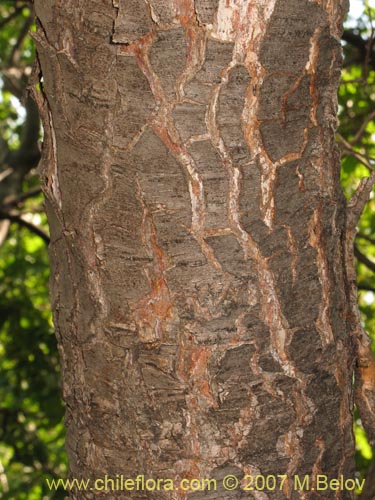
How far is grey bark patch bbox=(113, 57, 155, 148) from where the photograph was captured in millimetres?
1008

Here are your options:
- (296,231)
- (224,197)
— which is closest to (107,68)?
(224,197)

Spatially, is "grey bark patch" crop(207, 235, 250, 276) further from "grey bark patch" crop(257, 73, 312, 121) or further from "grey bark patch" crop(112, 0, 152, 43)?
"grey bark patch" crop(112, 0, 152, 43)

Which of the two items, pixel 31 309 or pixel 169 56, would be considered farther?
pixel 31 309

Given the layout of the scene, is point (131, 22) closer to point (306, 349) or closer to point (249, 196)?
point (249, 196)

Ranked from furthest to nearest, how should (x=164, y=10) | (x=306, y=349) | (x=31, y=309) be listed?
1. (x=31, y=309)
2. (x=306, y=349)
3. (x=164, y=10)

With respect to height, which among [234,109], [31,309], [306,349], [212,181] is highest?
[234,109]

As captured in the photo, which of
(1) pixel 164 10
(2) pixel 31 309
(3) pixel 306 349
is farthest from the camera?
(2) pixel 31 309

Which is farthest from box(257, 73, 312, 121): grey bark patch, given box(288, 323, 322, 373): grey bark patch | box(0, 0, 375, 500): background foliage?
box(0, 0, 375, 500): background foliage

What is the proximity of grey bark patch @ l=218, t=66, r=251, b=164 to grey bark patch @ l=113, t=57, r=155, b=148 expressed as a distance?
0.35 ft

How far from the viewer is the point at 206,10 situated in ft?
3.27

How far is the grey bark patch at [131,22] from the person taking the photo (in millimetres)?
996

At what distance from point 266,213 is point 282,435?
0.35 m

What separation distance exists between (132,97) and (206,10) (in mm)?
165

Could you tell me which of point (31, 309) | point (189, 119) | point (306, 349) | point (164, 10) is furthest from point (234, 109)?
point (31, 309)
